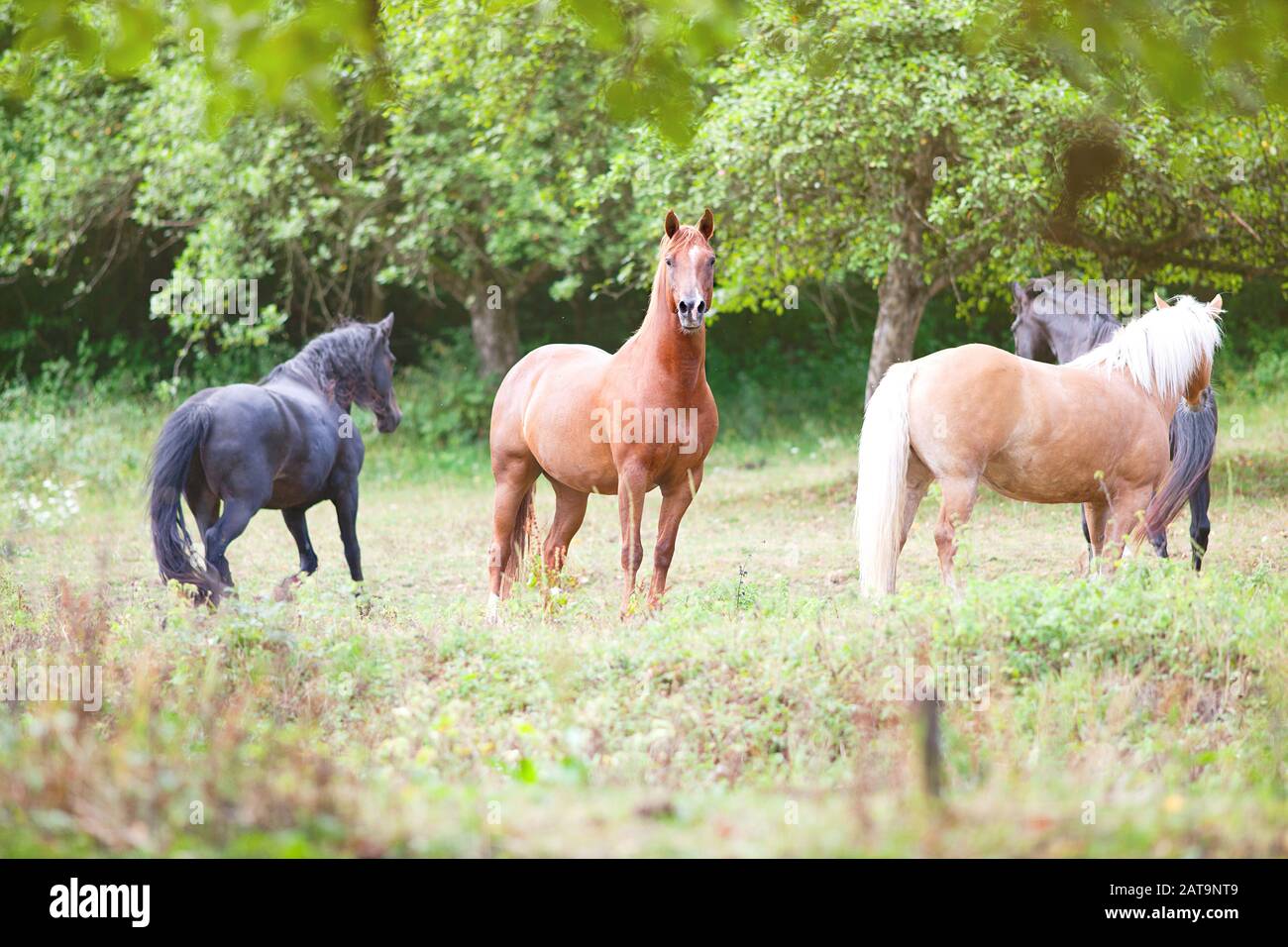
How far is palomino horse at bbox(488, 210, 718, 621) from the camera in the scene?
6.68 meters

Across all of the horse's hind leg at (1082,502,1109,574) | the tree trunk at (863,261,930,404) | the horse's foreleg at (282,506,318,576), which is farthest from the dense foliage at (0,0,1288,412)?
the horse's hind leg at (1082,502,1109,574)

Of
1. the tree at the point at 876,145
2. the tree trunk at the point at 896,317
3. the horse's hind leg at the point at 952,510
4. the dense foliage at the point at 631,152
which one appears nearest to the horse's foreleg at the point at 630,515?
the horse's hind leg at the point at 952,510

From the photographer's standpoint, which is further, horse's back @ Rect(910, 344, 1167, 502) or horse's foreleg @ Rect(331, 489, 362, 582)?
horse's foreleg @ Rect(331, 489, 362, 582)

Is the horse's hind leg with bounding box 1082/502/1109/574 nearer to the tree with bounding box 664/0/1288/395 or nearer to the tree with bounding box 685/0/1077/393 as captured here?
the tree with bounding box 664/0/1288/395

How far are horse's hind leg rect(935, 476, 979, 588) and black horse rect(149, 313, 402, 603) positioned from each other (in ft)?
13.5

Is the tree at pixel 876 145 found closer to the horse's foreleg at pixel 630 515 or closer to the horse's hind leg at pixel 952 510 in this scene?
the horse's hind leg at pixel 952 510

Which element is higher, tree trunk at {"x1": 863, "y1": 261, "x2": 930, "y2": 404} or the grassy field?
tree trunk at {"x1": 863, "y1": 261, "x2": 930, "y2": 404}

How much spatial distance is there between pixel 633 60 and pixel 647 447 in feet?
6.67

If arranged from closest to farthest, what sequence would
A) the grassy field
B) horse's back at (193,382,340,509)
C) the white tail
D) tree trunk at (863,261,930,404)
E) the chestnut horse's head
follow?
the grassy field < the chestnut horse's head < the white tail < horse's back at (193,382,340,509) < tree trunk at (863,261,930,404)

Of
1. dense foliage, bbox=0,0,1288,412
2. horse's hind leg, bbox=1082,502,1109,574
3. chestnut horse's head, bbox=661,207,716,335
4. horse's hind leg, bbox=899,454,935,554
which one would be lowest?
horse's hind leg, bbox=1082,502,1109,574

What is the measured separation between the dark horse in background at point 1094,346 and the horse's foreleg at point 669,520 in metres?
3.20

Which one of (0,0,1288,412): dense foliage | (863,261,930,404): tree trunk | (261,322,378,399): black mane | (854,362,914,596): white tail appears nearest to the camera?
(0,0,1288,412): dense foliage

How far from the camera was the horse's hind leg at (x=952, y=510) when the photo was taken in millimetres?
6812

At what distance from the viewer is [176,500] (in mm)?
7324
